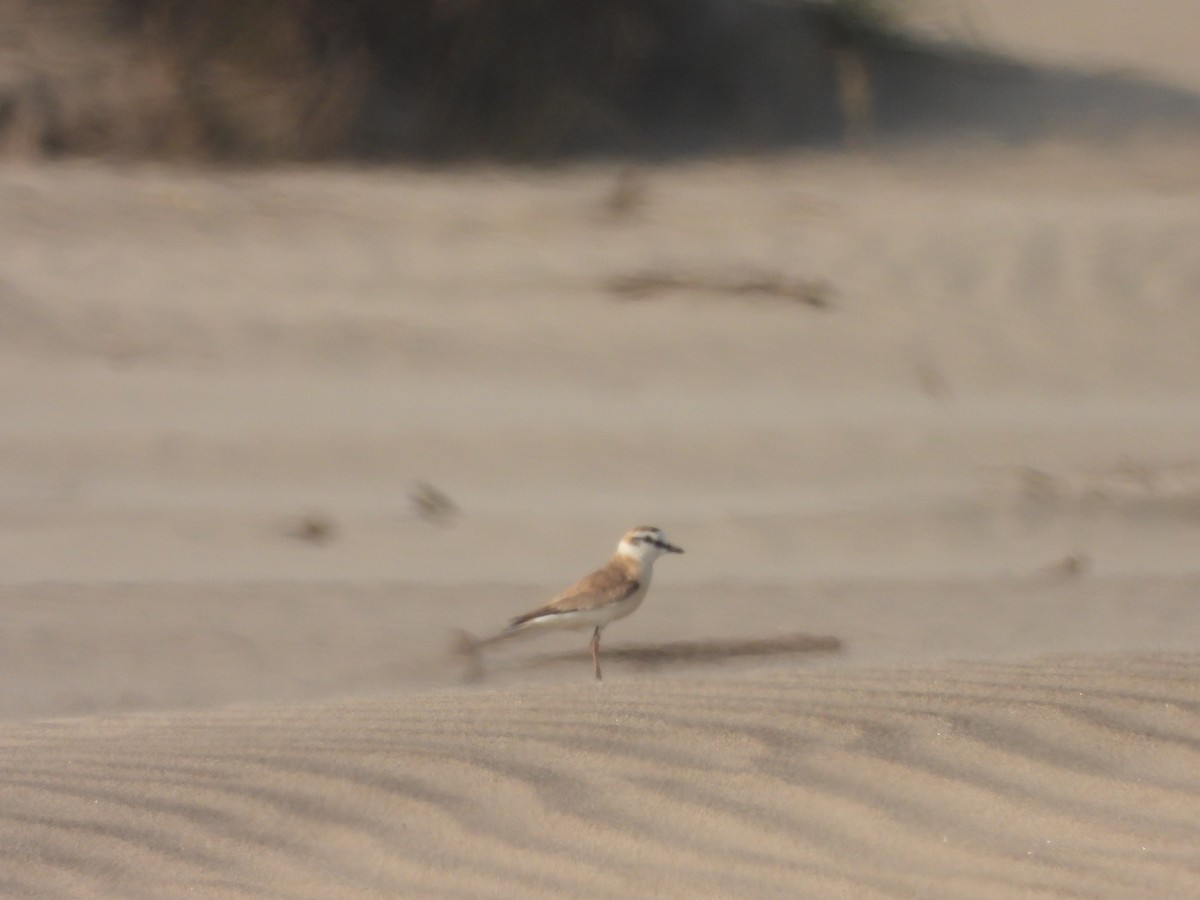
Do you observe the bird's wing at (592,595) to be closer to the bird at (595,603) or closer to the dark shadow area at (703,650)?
the bird at (595,603)

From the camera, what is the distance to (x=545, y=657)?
7.86 metres

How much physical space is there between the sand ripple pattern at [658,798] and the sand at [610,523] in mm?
17

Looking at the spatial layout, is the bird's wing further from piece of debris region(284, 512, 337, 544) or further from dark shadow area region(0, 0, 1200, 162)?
dark shadow area region(0, 0, 1200, 162)

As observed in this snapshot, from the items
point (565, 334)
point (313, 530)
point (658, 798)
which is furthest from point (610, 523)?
point (658, 798)

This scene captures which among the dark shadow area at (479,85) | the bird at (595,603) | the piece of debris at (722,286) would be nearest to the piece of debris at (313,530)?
the bird at (595,603)

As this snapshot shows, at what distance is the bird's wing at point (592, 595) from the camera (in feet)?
22.5

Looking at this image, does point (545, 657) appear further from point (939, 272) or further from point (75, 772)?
point (939, 272)

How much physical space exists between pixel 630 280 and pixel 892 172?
384 cm

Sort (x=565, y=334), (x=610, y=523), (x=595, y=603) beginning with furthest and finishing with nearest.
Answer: (x=565, y=334) < (x=610, y=523) < (x=595, y=603)

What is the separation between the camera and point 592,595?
689cm

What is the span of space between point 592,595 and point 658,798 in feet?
8.07

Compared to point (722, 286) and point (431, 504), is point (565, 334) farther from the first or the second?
point (431, 504)

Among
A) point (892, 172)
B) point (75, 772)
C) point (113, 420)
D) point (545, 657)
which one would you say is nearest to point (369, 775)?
point (75, 772)

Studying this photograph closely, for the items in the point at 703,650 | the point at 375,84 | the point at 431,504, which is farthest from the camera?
the point at 375,84
